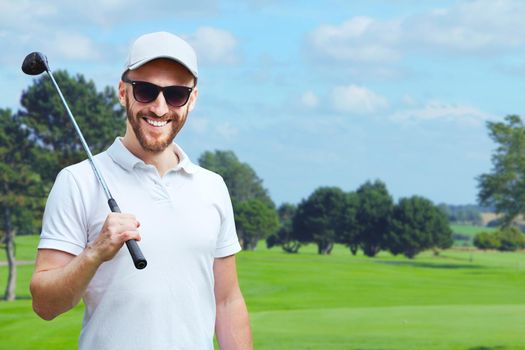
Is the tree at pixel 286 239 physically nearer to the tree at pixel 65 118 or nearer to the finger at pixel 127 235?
the tree at pixel 65 118

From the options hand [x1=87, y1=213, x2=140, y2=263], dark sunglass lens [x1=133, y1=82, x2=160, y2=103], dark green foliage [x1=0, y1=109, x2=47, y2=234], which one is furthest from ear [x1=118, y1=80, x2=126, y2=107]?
dark green foliage [x1=0, y1=109, x2=47, y2=234]

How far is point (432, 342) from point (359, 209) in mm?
98179

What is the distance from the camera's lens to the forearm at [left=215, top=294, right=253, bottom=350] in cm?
464

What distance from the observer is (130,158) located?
4.30m

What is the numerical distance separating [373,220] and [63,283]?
114 metres

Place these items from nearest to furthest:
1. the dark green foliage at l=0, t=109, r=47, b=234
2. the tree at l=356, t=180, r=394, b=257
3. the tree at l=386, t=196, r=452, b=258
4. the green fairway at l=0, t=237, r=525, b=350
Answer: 1. the green fairway at l=0, t=237, r=525, b=350
2. the dark green foliage at l=0, t=109, r=47, b=234
3. the tree at l=386, t=196, r=452, b=258
4. the tree at l=356, t=180, r=394, b=257

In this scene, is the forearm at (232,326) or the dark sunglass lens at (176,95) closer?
the dark sunglass lens at (176,95)

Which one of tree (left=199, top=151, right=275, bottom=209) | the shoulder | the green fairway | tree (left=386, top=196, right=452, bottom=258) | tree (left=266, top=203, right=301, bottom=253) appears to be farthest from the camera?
tree (left=199, top=151, right=275, bottom=209)

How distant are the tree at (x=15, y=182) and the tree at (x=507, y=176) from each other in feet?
120

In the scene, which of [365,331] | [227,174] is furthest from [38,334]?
[227,174]

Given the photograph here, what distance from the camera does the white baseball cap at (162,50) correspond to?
13.8 ft

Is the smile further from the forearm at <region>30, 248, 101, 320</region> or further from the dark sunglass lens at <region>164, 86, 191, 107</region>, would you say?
the forearm at <region>30, 248, 101, 320</region>

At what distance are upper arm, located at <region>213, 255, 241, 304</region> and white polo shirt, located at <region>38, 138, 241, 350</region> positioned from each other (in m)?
0.23

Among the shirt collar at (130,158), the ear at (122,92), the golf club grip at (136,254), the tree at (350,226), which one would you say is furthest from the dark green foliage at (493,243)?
the golf club grip at (136,254)
